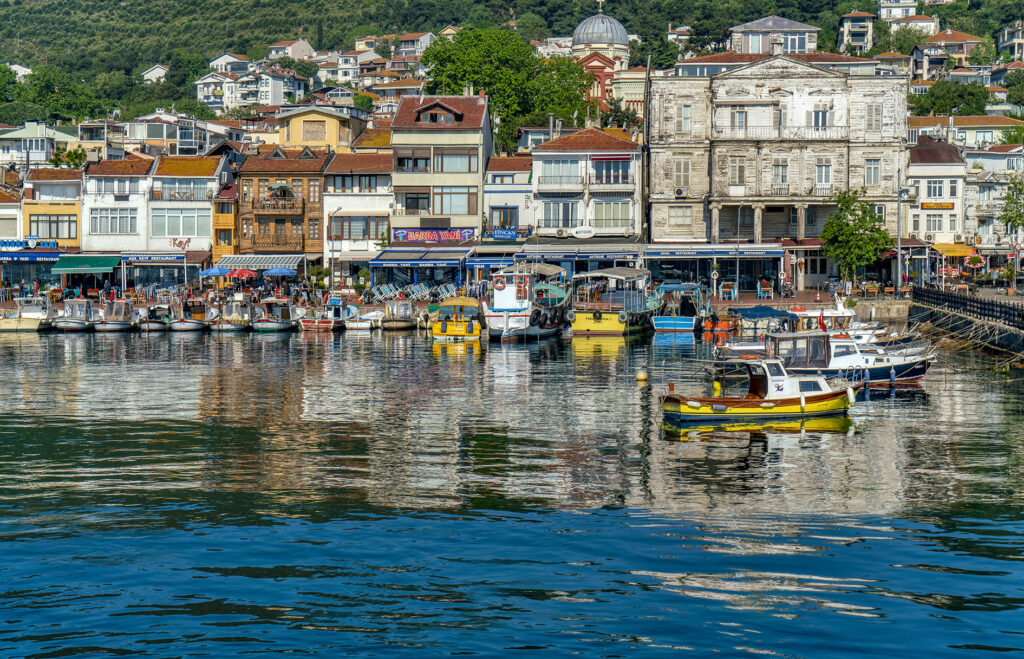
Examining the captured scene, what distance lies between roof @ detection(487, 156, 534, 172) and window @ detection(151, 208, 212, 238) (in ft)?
82.3

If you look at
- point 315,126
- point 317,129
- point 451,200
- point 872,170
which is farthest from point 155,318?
point 872,170

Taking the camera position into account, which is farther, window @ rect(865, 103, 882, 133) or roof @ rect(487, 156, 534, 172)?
roof @ rect(487, 156, 534, 172)

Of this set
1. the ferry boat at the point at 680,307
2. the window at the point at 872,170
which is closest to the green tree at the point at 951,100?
the window at the point at 872,170

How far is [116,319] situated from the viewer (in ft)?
279

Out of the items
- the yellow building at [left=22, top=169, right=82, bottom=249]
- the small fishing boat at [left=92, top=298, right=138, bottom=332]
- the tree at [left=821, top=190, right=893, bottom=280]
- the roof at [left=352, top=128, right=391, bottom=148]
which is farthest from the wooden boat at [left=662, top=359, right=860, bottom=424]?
the yellow building at [left=22, top=169, right=82, bottom=249]

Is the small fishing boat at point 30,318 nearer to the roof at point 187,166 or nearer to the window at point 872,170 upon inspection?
the roof at point 187,166

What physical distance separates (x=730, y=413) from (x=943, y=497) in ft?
37.4

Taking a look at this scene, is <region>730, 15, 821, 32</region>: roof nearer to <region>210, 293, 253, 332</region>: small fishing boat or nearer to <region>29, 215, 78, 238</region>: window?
<region>210, 293, 253, 332</region>: small fishing boat

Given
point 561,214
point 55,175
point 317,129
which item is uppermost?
point 317,129

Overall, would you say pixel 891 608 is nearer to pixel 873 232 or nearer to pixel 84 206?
pixel 873 232

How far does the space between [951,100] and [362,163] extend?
3422 inches

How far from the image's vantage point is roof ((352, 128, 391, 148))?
10781cm

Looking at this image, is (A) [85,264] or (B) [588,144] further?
(A) [85,264]

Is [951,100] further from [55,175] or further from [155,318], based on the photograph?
[155,318]
